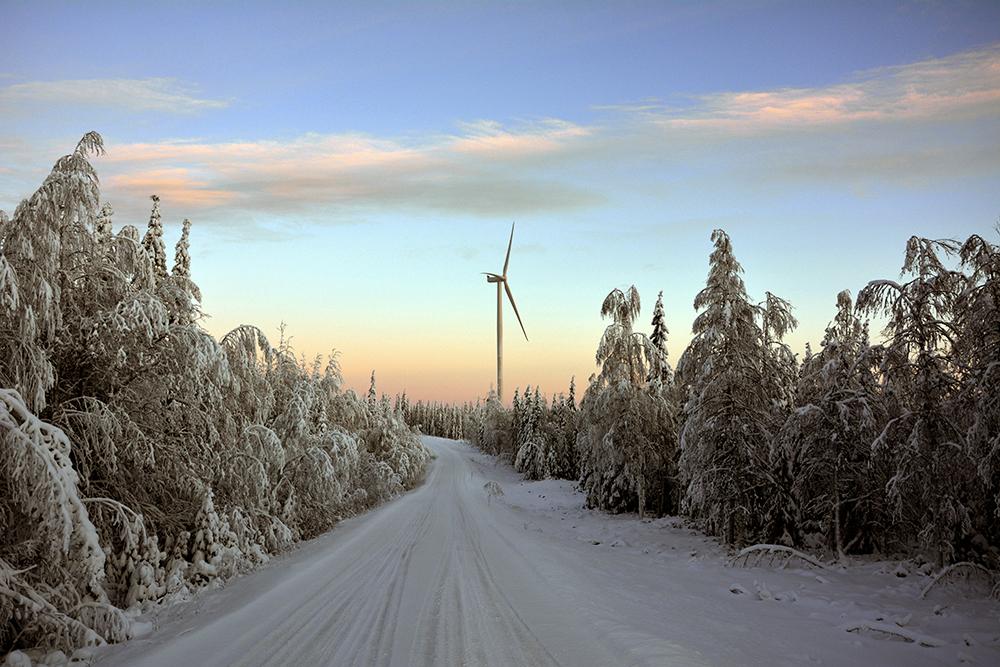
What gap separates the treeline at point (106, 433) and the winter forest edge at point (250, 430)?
0.04 metres

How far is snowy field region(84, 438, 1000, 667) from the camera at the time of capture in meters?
7.86

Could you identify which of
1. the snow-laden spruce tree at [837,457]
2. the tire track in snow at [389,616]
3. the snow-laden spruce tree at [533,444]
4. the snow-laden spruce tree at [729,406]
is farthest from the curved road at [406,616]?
the snow-laden spruce tree at [533,444]

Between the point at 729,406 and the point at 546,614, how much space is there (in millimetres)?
12440

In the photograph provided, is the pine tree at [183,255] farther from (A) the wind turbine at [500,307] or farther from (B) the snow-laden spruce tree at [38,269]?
(A) the wind turbine at [500,307]

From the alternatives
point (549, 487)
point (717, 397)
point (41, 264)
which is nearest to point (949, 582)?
point (717, 397)

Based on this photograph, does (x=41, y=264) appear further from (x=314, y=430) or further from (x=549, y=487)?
(x=549, y=487)

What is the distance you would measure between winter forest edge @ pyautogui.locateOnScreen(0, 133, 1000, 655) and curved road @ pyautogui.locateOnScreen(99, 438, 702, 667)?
1368 millimetres

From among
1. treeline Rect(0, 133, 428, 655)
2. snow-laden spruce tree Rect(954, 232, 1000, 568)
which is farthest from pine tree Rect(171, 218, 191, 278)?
snow-laden spruce tree Rect(954, 232, 1000, 568)

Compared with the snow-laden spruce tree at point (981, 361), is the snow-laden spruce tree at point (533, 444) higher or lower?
lower

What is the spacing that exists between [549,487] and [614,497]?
18.0 meters

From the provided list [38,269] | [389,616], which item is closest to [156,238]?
[38,269]

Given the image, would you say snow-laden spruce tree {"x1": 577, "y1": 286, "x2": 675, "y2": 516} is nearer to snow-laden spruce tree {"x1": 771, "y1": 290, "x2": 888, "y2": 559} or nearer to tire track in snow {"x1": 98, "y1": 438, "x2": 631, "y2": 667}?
snow-laden spruce tree {"x1": 771, "y1": 290, "x2": 888, "y2": 559}

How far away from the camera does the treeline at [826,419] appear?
1319 centimetres

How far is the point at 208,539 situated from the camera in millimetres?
13617
